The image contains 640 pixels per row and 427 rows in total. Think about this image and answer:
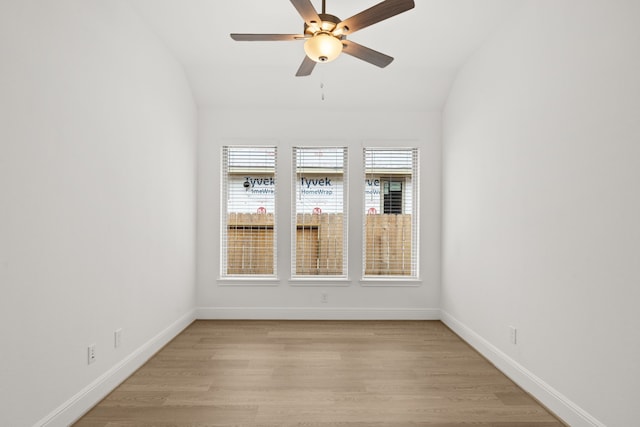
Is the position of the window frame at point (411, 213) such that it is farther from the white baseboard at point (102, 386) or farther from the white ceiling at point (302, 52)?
the white baseboard at point (102, 386)

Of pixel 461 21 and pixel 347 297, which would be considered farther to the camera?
pixel 347 297

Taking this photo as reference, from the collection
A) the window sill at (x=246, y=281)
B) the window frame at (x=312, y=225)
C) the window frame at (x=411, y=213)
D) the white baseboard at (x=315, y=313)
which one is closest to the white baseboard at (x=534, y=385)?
the white baseboard at (x=315, y=313)

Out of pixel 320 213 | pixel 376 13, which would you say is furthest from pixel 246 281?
pixel 376 13

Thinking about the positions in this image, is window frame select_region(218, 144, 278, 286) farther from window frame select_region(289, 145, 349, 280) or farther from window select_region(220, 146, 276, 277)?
window frame select_region(289, 145, 349, 280)

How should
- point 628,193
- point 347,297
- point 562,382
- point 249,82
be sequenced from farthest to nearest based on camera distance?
point 347,297 < point 249,82 < point 562,382 < point 628,193

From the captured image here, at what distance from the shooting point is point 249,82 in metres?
4.20

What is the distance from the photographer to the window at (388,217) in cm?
464

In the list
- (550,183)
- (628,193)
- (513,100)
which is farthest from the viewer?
(513,100)

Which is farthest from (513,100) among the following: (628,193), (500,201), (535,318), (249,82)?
(249,82)

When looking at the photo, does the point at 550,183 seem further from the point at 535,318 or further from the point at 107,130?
the point at 107,130

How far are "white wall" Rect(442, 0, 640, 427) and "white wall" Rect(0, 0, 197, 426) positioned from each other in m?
3.01

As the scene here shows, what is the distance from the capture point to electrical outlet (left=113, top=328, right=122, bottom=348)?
2.65 meters

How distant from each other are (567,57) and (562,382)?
2.04 m

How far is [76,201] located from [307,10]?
6.03 ft
